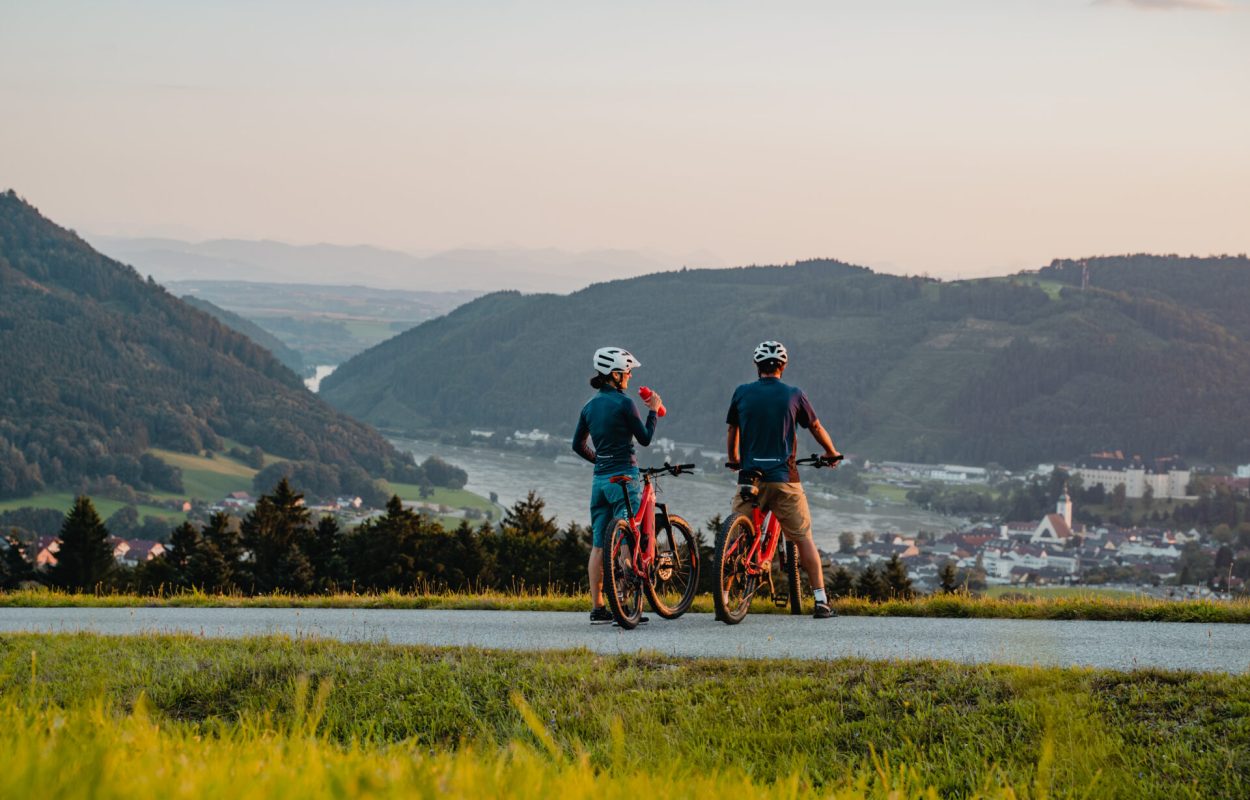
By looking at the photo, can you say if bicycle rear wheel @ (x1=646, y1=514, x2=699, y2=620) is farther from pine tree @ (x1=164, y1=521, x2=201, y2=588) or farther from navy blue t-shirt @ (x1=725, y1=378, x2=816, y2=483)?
pine tree @ (x1=164, y1=521, x2=201, y2=588)

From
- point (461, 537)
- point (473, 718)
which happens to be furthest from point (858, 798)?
point (461, 537)

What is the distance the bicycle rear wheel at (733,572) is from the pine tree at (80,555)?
2414cm

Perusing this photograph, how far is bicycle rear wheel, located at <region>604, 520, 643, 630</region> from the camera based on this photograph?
400 inches

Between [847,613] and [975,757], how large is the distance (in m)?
6.11

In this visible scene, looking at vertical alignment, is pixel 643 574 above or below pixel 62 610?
above

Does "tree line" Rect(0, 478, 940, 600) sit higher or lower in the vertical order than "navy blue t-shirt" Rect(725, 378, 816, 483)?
lower

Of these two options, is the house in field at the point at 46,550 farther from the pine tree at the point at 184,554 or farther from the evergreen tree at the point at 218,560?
the evergreen tree at the point at 218,560

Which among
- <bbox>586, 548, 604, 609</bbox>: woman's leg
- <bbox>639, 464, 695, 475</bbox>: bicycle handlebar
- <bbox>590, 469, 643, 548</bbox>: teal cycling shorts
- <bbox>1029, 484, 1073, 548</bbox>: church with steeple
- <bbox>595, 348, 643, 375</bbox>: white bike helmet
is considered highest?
<bbox>595, 348, 643, 375</bbox>: white bike helmet

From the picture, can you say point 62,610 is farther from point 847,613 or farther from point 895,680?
point 895,680

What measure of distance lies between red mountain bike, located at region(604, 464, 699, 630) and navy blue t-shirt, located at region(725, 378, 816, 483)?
63 cm

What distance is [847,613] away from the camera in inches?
452

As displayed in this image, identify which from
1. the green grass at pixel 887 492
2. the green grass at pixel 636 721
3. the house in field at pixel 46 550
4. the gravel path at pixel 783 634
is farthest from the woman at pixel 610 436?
the green grass at pixel 887 492

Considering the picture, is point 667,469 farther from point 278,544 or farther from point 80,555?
point 80,555

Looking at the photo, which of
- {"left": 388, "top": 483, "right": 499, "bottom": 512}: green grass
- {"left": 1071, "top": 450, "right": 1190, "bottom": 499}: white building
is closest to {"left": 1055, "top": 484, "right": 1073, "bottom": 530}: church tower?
{"left": 1071, "top": 450, "right": 1190, "bottom": 499}: white building
